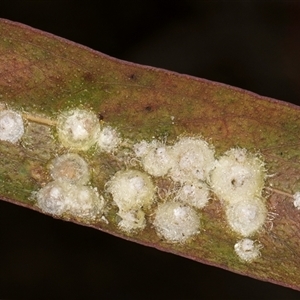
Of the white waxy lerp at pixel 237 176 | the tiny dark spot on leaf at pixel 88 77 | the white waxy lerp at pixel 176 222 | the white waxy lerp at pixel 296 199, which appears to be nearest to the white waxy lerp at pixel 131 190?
the white waxy lerp at pixel 176 222

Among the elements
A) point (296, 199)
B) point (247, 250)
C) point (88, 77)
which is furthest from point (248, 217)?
point (88, 77)

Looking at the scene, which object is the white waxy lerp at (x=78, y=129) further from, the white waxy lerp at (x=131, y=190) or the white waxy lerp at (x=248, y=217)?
the white waxy lerp at (x=248, y=217)

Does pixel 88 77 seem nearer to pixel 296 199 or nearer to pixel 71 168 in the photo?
pixel 71 168

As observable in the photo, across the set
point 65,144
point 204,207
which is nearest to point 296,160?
point 204,207

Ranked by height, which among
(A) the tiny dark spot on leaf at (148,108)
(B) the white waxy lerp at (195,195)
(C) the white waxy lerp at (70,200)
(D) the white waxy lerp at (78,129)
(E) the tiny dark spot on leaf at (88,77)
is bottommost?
(C) the white waxy lerp at (70,200)

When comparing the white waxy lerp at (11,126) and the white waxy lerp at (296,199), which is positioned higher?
the white waxy lerp at (296,199)

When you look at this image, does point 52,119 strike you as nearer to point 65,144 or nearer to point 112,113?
point 65,144
